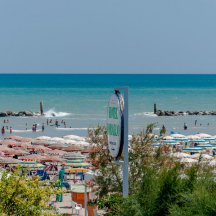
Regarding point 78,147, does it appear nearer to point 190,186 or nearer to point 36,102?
point 190,186

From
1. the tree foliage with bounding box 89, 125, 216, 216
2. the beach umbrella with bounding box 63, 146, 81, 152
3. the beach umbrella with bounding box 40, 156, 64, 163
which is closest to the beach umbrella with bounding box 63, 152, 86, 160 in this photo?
the beach umbrella with bounding box 40, 156, 64, 163

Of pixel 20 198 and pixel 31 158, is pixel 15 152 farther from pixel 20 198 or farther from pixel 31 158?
pixel 20 198

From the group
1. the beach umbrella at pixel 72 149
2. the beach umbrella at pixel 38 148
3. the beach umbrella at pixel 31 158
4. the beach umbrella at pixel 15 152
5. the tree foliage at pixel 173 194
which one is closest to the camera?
the tree foliage at pixel 173 194

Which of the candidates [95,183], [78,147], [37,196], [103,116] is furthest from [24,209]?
[103,116]

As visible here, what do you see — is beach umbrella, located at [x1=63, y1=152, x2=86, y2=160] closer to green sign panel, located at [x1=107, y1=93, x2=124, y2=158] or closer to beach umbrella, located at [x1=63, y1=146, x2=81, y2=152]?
beach umbrella, located at [x1=63, y1=146, x2=81, y2=152]

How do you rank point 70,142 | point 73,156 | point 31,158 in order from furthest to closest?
point 70,142 < point 73,156 < point 31,158

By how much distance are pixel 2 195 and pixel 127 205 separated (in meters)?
1.85

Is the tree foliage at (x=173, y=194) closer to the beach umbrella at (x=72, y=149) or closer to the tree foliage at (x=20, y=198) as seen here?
the tree foliage at (x=20, y=198)

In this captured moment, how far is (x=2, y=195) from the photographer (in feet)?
30.3

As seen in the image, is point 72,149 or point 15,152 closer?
point 15,152

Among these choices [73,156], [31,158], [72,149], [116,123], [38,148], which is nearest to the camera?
[116,123]

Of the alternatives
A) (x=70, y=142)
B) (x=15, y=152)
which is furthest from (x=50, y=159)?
(x=70, y=142)

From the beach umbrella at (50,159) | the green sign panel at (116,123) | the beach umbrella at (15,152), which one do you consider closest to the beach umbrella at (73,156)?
the beach umbrella at (50,159)

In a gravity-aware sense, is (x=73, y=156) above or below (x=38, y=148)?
below
